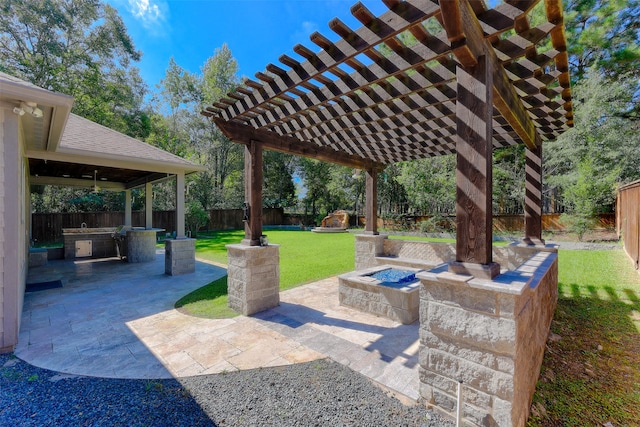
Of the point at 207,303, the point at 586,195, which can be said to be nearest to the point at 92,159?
the point at 207,303

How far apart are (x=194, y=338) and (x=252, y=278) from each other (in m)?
1.10

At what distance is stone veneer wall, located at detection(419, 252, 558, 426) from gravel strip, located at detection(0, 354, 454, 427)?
0.96ft

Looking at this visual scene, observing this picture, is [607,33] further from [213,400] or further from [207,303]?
[213,400]

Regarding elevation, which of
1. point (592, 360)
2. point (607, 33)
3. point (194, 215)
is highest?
point (607, 33)

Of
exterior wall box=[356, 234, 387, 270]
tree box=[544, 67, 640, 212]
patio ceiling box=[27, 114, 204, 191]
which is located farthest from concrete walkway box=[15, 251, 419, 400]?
tree box=[544, 67, 640, 212]

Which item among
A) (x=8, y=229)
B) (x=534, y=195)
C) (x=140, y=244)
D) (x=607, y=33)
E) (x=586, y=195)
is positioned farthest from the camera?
(x=607, y=33)

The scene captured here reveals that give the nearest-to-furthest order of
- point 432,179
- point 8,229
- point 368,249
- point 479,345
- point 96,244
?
point 479,345 → point 8,229 → point 368,249 → point 96,244 → point 432,179

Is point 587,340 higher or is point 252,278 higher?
point 252,278

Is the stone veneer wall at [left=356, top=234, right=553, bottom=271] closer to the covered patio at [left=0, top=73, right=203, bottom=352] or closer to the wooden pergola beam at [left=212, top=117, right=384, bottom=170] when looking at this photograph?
the wooden pergola beam at [left=212, top=117, right=384, bottom=170]

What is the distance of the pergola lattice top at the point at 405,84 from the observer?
204 cm

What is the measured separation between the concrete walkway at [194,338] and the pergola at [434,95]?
53.5 inches

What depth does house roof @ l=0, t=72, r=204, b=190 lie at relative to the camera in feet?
10.7

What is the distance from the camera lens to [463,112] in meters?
2.15

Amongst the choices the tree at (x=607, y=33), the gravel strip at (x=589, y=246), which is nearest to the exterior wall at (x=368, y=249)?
the gravel strip at (x=589, y=246)
